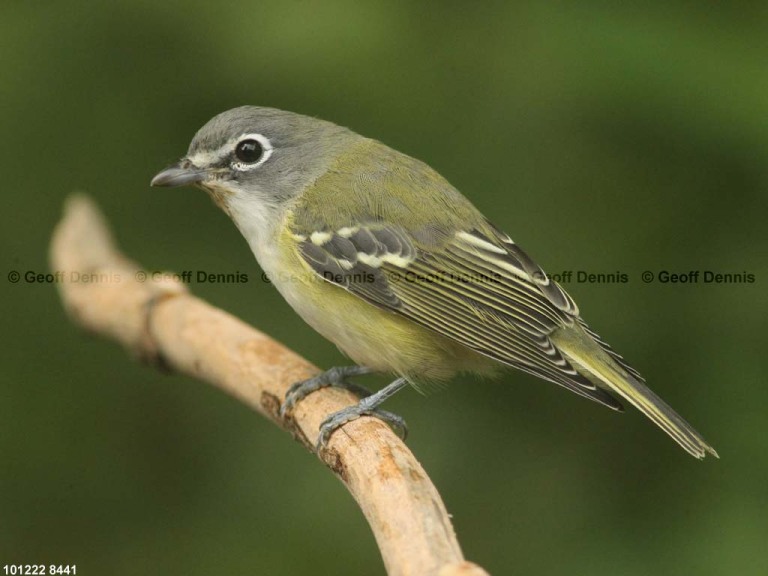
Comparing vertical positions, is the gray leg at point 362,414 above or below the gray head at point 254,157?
below

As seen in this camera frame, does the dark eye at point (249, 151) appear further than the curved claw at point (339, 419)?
Yes

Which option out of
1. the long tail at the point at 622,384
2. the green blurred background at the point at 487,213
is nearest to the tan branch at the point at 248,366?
the green blurred background at the point at 487,213

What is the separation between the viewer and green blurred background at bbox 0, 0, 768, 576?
3.50 meters

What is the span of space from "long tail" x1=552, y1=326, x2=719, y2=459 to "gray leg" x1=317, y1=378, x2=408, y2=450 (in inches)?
25.6

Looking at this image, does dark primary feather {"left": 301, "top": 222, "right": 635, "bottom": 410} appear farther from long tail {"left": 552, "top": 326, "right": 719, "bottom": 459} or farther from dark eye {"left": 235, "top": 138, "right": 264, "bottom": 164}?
dark eye {"left": 235, "top": 138, "right": 264, "bottom": 164}

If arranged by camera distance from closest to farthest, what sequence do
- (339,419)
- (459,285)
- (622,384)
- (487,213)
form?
1. (339,419)
2. (622,384)
3. (459,285)
4. (487,213)

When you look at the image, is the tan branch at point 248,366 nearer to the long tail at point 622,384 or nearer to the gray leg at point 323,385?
the gray leg at point 323,385

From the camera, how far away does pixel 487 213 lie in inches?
162

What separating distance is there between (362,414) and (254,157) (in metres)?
1.20

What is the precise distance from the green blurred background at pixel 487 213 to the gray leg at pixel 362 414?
43 centimetres

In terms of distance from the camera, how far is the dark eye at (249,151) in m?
3.63

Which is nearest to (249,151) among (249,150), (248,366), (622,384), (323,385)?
(249,150)

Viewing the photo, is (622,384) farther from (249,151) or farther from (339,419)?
(249,151)

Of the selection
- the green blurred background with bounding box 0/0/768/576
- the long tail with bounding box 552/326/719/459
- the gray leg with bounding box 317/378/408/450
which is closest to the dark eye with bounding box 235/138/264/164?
the green blurred background with bounding box 0/0/768/576
